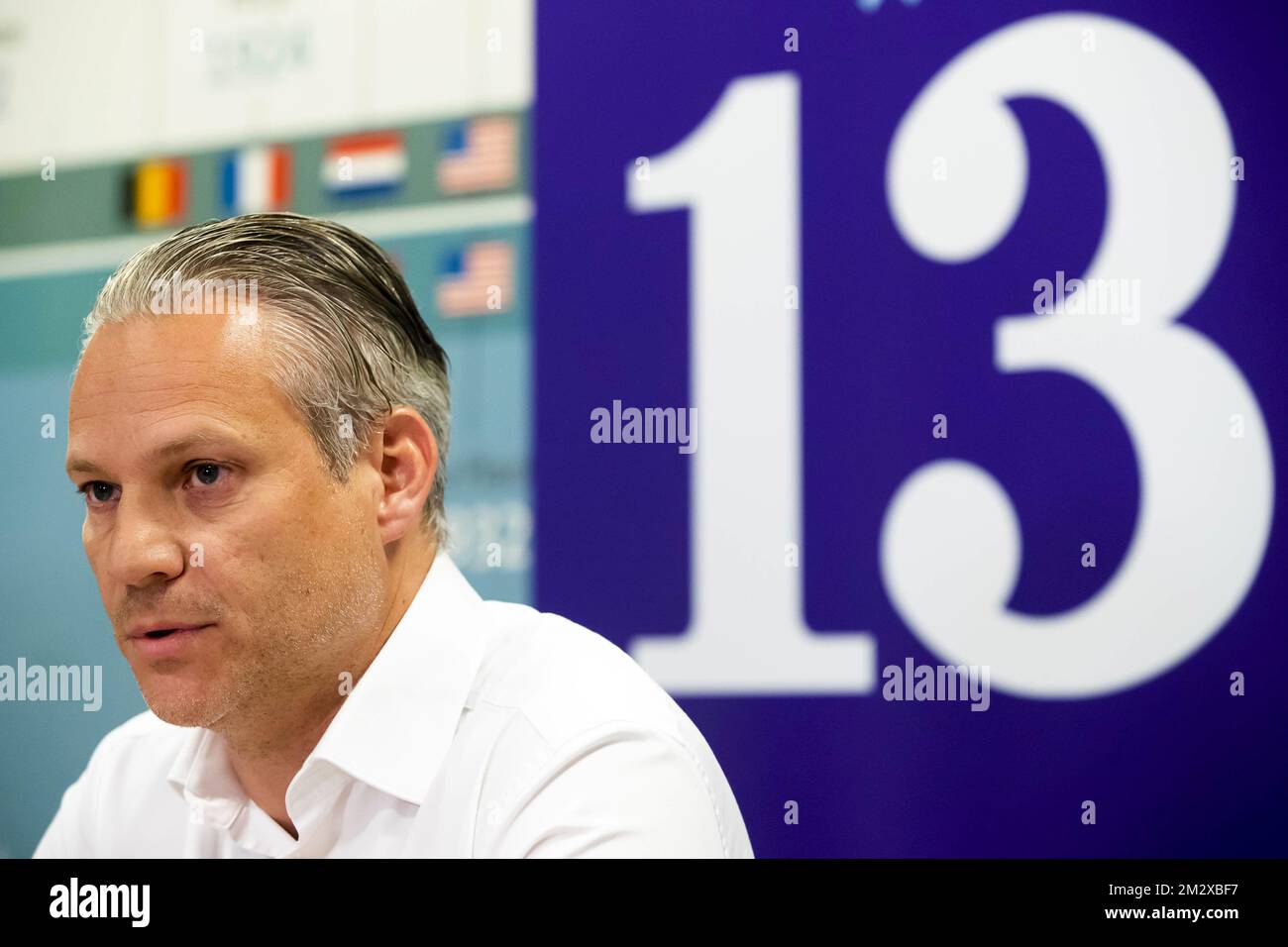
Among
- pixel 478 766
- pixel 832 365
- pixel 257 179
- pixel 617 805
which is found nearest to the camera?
pixel 617 805

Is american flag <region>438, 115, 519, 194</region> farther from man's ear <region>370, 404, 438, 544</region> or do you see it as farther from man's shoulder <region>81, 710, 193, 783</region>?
man's shoulder <region>81, 710, 193, 783</region>

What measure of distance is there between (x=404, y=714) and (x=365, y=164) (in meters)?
1.37

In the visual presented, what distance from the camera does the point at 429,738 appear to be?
1.48 meters

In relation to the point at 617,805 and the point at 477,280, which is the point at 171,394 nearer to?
the point at 617,805

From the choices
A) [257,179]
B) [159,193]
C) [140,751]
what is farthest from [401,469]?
[159,193]

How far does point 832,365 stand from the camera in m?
2.30

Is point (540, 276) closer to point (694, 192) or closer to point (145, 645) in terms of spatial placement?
point (694, 192)

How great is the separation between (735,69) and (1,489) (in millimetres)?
1726

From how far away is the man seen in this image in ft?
4.79

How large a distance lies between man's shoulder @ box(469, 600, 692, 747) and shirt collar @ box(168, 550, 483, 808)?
3 centimetres

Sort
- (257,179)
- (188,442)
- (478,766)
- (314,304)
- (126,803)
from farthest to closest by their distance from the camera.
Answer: (257,179)
(126,803)
(314,304)
(188,442)
(478,766)

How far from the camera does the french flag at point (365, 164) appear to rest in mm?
2445

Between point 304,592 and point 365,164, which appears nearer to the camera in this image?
point 304,592

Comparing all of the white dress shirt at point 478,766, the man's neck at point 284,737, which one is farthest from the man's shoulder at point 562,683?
the man's neck at point 284,737
